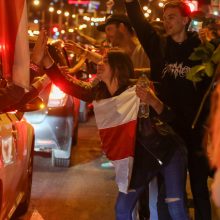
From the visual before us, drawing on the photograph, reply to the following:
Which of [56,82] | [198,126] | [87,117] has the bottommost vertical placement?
[87,117]

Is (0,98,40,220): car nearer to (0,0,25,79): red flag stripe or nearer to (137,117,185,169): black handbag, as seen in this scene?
(0,0,25,79): red flag stripe

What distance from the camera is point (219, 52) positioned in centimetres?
414

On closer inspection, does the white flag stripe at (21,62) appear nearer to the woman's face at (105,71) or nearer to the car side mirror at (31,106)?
the woman's face at (105,71)

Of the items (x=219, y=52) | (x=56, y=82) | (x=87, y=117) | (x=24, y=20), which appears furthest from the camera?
(x=87, y=117)

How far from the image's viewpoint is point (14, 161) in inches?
193

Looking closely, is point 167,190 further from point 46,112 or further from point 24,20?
point 46,112

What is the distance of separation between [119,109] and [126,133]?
184mm

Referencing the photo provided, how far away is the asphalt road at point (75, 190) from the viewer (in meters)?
6.18

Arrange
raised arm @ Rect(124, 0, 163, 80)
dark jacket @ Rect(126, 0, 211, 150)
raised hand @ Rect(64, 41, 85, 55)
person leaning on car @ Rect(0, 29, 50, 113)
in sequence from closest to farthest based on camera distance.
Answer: person leaning on car @ Rect(0, 29, 50, 113) < dark jacket @ Rect(126, 0, 211, 150) < raised arm @ Rect(124, 0, 163, 80) < raised hand @ Rect(64, 41, 85, 55)

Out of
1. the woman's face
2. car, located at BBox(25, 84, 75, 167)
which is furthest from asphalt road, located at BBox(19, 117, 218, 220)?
the woman's face

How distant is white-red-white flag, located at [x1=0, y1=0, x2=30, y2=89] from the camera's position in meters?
3.64

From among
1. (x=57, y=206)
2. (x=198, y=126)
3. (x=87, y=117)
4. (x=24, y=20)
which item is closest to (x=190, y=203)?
(x=57, y=206)

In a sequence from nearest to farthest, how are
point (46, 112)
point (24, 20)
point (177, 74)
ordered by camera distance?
point (24, 20) < point (177, 74) < point (46, 112)

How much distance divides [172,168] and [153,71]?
0.98m
